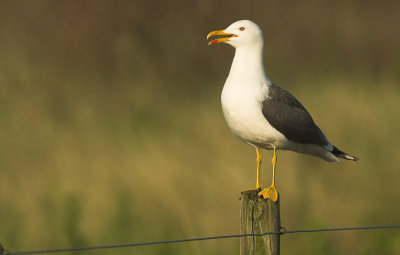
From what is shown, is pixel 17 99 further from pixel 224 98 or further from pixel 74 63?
pixel 224 98

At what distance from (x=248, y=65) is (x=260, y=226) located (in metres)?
1.24

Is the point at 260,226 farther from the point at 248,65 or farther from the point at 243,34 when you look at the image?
the point at 243,34

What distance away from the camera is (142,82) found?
798 cm

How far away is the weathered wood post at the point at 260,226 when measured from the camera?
3.40 m

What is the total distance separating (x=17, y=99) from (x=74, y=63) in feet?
4.91

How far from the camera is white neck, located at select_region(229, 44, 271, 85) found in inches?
168

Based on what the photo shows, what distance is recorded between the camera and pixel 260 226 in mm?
3432

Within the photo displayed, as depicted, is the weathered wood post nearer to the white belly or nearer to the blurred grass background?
the white belly

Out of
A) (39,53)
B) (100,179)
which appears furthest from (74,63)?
(100,179)

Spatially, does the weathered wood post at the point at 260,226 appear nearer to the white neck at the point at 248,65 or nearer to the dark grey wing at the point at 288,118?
the dark grey wing at the point at 288,118

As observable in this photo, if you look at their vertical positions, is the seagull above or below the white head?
below

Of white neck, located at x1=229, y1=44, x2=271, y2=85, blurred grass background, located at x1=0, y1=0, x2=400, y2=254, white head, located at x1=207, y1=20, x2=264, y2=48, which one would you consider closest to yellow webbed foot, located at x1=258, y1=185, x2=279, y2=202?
white neck, located at x1=229, y1=44, x2=271, y2=85

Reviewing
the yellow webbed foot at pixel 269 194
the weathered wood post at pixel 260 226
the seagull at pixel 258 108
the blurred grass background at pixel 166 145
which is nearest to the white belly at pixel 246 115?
the seagull at pixel 258 108

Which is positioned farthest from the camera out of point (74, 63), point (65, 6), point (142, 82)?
point (65, 6)
